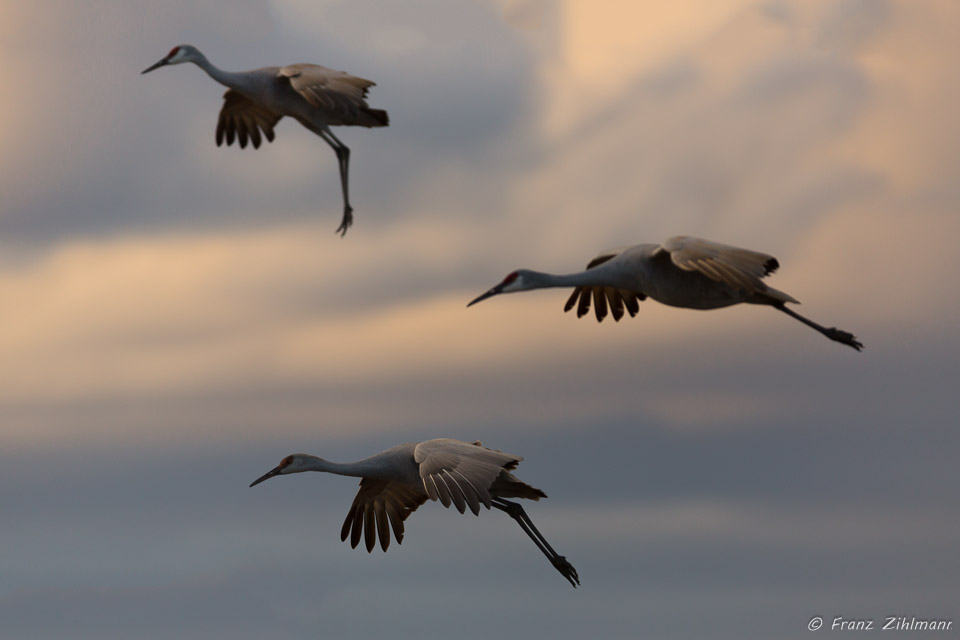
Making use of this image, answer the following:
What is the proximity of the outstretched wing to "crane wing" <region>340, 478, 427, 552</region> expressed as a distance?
5.71 meters

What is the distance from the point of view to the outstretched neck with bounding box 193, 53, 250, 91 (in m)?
21.4

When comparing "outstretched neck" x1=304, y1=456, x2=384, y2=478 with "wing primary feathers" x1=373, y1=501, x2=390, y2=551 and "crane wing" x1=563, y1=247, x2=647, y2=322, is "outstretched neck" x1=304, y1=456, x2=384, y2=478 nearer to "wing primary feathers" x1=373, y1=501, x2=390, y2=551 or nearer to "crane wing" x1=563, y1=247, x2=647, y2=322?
"wing primary feathers" x1=373, y1=501, x2=390, y2=551

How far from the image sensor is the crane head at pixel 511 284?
18.7 metres

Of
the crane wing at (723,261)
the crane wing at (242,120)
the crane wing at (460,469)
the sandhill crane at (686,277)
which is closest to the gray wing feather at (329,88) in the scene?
the crane wing at (242,120)

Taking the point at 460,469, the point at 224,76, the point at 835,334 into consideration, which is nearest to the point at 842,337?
the point at 835,334

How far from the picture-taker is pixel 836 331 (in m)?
18.9

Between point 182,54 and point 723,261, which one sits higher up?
point 182,54

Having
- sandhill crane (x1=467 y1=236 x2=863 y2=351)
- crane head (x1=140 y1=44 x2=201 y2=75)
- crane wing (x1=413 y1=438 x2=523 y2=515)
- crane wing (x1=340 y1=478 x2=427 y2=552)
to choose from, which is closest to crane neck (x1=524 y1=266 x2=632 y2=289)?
sandhill crane (x1=467 y1=236 x2=863 y2=351)

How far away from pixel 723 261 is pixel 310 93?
20.5 feet

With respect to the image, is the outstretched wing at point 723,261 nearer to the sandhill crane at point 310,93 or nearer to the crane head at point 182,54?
the sandhill crane at point 310,93

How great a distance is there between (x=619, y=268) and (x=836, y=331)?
2.79 metres

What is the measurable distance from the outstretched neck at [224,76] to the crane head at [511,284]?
4.99 metres

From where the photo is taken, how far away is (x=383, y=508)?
21.5 meters

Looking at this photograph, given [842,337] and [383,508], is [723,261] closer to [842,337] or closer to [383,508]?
[842,337]
